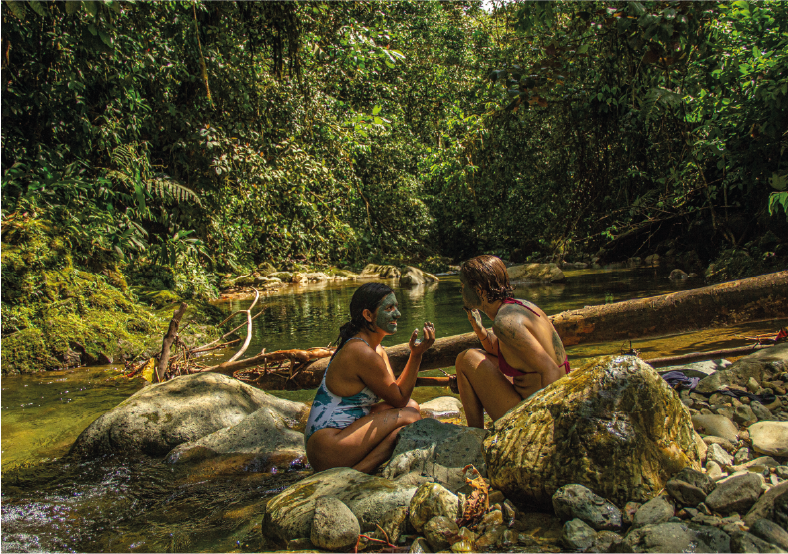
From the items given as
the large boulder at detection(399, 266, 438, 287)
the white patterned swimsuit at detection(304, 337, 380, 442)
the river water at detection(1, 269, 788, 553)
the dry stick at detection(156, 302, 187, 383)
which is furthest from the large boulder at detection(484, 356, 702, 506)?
the large boulder at detection(399, 266, 438, 287)

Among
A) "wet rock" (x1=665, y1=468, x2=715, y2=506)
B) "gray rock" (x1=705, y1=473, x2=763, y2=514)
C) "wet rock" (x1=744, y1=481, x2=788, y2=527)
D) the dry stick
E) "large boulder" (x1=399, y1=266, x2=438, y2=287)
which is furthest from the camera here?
"large boulder" (x1=399, y1=266, x2=438, y2=287)

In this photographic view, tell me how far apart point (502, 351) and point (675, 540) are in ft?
4.96

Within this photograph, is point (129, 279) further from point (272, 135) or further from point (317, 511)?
point (317, 511)

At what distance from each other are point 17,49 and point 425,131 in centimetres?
1800

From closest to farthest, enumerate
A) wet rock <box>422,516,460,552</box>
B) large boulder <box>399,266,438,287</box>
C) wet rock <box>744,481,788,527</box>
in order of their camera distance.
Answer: wet rock <box>744,481,788,527</box>, wet rock <box>422,516,460,552</box>, large boulder <box>399,266,438,287</box>

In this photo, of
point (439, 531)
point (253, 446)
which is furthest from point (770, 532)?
point (253, 446)

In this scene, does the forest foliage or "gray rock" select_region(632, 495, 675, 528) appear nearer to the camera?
"gray rock" select_region(632, 495, 675, 528)

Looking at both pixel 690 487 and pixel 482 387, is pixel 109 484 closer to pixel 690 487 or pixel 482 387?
pixel 482 387

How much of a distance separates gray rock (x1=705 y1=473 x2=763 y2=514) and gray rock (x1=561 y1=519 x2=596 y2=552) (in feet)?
1.74

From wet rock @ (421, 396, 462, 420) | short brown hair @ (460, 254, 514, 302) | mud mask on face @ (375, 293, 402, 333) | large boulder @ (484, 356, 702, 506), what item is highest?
short brown hair @ (460, 254, 514, 302)

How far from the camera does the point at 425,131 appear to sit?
23.6 metres

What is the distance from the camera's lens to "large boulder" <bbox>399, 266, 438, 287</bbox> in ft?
55.5

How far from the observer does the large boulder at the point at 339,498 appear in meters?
2.74

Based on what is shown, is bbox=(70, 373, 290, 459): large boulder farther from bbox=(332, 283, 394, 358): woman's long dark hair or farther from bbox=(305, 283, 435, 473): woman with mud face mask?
bbox=(332, 283, 394, 358): woman's long dark hair
